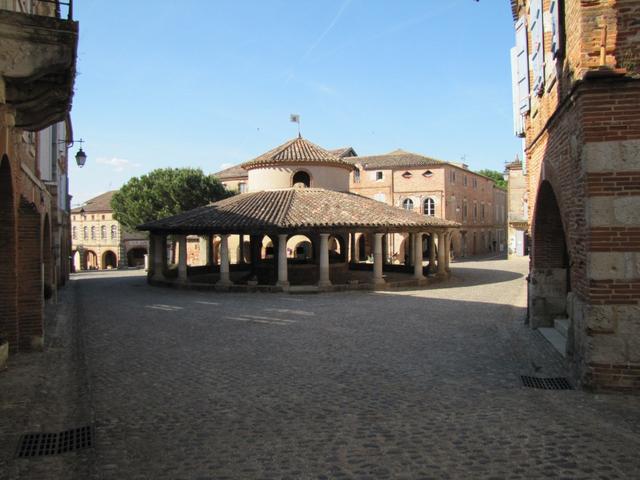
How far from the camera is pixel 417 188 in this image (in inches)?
1745

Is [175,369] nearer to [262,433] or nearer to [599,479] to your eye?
[262,433]

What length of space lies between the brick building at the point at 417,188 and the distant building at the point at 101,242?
1367 cm

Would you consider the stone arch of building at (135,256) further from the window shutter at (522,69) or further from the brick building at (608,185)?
the brick building at (608,185)

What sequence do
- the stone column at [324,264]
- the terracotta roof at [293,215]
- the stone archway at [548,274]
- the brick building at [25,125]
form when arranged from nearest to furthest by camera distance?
1. the brick building at [25,125]
2. the stone archway at [548,274]
3. the stone column at [324,264]
4. the terracotta roof at [293,215]

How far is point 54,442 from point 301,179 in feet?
70.7

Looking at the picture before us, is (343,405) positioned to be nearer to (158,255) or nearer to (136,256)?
(158,255)

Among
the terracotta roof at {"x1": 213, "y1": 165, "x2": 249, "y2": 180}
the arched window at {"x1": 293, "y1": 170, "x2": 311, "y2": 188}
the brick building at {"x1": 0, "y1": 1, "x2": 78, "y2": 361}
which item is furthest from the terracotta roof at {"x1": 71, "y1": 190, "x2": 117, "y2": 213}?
the brick building at {"x1": 0, "y1": 1, "x2": 78, "y2": 361}

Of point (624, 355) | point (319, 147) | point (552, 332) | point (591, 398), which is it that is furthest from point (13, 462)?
point (319, 147)

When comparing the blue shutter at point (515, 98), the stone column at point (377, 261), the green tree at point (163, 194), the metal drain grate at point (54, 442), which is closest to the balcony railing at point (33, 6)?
the metal drain grate at point (54, 442)

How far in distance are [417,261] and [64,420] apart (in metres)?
17.7

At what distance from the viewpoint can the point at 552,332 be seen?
10.4 metres

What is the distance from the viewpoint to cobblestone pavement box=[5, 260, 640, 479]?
15.6 ft

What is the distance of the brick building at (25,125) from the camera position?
6.30 m

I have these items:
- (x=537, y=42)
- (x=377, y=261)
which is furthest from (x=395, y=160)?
(x=537, y=42)
